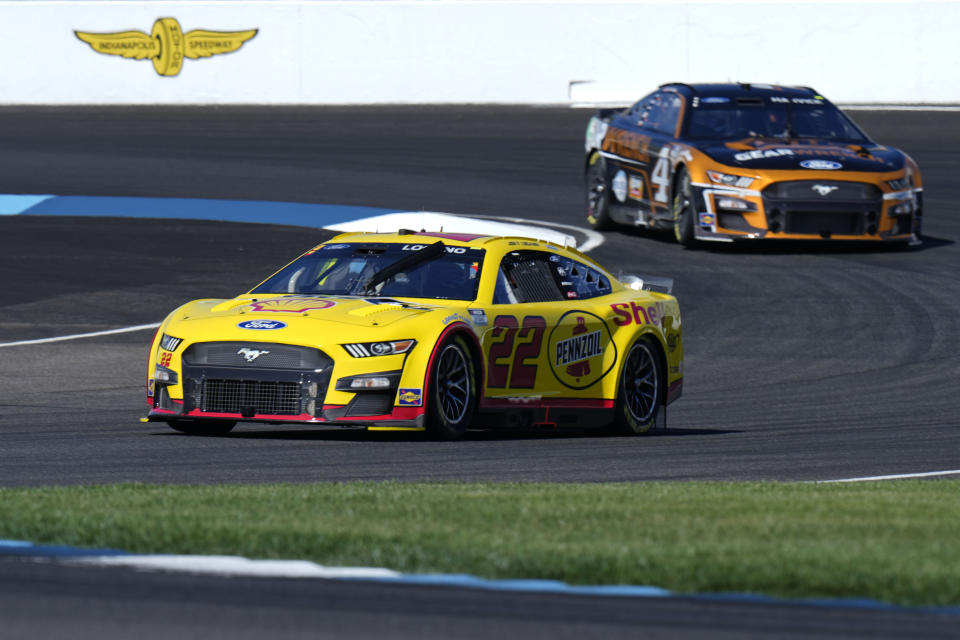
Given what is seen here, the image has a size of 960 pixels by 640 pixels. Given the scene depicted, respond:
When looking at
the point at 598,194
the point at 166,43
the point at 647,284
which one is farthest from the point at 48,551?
the point at 166,43

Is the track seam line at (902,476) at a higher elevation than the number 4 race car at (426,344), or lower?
lower

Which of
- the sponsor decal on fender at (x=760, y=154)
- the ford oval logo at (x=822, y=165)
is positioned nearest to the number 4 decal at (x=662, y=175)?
the sponsor decal on fender at (x=760, y=154)

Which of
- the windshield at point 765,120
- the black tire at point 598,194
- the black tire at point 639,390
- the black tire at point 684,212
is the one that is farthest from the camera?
the black tire at point 598,194

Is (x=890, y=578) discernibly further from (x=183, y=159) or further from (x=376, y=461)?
(x=183, y=159)

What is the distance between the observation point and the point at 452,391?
34.5ft

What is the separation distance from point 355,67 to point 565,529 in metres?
33.9

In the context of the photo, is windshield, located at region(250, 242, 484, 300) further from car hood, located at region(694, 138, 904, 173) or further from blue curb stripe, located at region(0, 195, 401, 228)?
blue curb stripe, located at region(0, 195, 401, 228)

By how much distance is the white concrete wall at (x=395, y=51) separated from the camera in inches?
1535

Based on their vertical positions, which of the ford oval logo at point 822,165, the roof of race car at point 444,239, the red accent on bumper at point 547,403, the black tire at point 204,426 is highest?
the ford oval logo at point 822,165

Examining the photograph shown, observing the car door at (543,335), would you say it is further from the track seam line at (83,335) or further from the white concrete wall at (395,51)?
the white concrete wall at (395,51)

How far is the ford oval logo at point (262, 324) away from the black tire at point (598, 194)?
11063mm

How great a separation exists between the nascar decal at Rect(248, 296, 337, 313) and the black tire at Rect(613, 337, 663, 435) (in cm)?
193

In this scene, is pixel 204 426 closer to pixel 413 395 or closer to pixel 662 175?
pixel 413 395

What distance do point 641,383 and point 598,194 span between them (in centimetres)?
971
